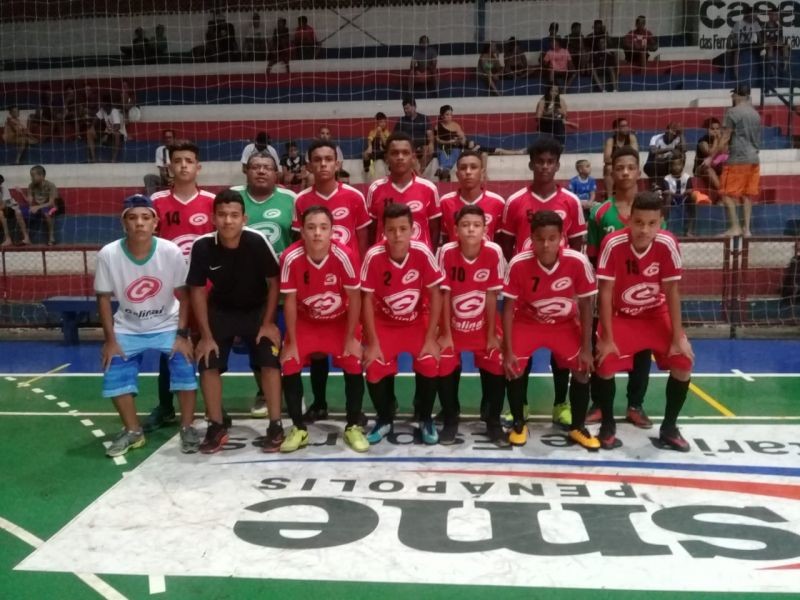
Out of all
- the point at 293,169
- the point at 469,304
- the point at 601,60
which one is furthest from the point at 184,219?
the point at 601,60

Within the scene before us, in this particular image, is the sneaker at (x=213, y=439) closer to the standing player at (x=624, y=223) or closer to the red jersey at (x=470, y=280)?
the red jersey at (x=470, y=280)

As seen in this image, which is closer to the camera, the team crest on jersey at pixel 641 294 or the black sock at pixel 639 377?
the team crest on jersey at pixel 641 294

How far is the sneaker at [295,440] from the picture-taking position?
442cm

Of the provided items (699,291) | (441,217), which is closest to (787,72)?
(699,291)

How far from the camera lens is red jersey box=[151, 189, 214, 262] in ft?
16.0

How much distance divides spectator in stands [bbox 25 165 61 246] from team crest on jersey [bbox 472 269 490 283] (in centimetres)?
824

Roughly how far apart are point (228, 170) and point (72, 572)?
974 centimetres

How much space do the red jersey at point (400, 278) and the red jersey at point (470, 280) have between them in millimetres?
114

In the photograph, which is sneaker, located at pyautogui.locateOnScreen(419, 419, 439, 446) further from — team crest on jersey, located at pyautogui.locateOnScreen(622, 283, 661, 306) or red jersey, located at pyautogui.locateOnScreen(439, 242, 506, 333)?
team crest on jersey, located at pyautogui.locateOnScreen(622, 283, 661, 306)

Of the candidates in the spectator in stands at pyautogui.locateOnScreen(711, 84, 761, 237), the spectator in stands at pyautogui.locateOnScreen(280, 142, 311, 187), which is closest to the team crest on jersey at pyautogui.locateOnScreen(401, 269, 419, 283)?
the spectator in stands at pyautogui.locateOnScreen(280, 142, 311, 187)

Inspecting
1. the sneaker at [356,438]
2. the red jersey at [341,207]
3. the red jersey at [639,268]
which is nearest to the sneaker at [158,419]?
the sneaker at [356,438]

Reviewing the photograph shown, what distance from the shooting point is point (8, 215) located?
10.6 m

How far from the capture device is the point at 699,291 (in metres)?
8.22

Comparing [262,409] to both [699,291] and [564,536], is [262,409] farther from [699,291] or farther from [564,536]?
[699,291]
